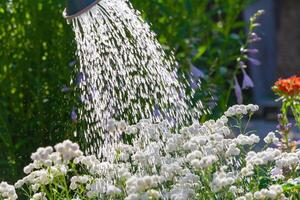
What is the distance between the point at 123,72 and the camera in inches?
144

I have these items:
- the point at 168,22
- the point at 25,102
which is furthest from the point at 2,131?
the point at 168,22

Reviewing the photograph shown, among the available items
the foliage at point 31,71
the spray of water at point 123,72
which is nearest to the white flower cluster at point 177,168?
the spray of water at point 123,72

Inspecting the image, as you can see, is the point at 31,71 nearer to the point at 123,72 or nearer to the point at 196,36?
the point at 123,72

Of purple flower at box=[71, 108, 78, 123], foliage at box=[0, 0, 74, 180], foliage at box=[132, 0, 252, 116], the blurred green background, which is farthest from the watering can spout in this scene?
foliage at box=[132, 0, 252, 116]

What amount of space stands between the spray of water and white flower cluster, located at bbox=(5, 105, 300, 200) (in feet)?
2.23

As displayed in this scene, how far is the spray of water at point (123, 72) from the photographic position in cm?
357

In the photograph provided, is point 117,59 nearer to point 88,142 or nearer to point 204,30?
point 88,142

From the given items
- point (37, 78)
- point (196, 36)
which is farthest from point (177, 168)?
point (196, 36)

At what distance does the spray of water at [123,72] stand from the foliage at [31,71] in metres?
0.36

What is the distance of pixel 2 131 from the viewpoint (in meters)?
3.98

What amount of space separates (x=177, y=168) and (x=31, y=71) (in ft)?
5.82

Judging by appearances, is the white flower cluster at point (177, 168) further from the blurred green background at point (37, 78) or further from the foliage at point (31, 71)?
the foliage at point (31, 71)

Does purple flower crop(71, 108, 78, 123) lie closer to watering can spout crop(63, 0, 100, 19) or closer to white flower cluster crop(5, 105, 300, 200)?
watering can spout crop(63, 0, 100, 19)

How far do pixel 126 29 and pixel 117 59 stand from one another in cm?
12
